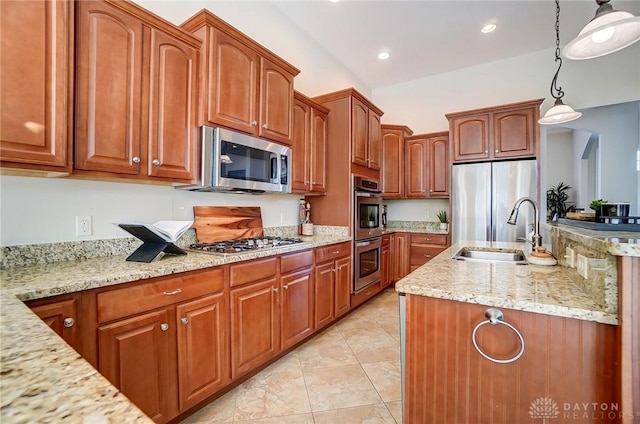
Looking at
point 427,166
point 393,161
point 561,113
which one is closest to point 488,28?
point 561,113

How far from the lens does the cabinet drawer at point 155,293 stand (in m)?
1.25

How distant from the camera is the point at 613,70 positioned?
3529mm

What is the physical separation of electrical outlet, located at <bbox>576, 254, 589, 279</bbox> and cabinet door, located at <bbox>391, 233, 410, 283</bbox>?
3083mm

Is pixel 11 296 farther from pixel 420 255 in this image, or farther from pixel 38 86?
pixel 420 255

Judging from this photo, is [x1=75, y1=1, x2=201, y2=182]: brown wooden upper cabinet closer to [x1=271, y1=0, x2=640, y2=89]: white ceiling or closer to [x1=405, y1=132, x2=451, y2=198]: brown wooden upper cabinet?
[x1=271, y1=0, x2=640, y2=89]: white ceiling

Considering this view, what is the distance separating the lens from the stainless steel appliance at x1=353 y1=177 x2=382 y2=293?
10.2 feet

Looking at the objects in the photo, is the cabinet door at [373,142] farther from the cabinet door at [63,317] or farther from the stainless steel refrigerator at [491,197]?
the cabinet door at [63,317]

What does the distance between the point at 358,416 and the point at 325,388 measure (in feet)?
1.03

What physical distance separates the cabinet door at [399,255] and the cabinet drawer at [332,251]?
1477 mm

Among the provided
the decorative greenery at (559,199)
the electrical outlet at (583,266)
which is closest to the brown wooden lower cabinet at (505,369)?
the electrical outlet at (583,266)

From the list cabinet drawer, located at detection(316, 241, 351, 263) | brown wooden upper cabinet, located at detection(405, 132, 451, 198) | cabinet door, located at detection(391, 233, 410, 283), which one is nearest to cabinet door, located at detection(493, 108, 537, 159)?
brown wooden upper cabinet, located at detection(405, 132, 451, 198)

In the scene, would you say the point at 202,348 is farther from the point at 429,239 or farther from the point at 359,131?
the point at 429,239

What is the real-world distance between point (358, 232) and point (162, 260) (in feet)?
6.64

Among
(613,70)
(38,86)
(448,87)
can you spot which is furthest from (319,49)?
(613,70)
